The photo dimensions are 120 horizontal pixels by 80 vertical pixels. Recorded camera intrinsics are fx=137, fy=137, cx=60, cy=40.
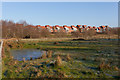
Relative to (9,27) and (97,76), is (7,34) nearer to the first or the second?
(9,27)

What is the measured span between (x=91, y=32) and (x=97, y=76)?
164 feet

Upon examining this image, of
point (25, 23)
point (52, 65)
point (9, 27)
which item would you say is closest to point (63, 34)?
point (25, 23)

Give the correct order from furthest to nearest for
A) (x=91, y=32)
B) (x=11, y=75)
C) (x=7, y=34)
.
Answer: (x=91, y=32) → (x=7, y=34) → (x=11, y=75)

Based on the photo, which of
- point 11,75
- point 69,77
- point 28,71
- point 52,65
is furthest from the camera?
point 52,65

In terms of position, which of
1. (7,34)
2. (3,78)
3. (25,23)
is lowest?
(3,78)

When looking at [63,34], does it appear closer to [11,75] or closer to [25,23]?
[25,23]

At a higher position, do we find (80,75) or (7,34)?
(7,34)

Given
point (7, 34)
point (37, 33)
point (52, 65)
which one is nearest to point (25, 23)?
point (37, 33)

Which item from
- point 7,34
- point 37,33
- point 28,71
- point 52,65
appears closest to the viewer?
point 28,71

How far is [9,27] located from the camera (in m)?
44.1

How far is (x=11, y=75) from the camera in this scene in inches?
277

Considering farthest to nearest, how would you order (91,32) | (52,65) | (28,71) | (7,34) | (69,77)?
(91,32) → (7,34) → (52,65) → (28,71) → (69,77)

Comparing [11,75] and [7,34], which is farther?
[7,34]

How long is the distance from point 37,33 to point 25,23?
9.69 metres
